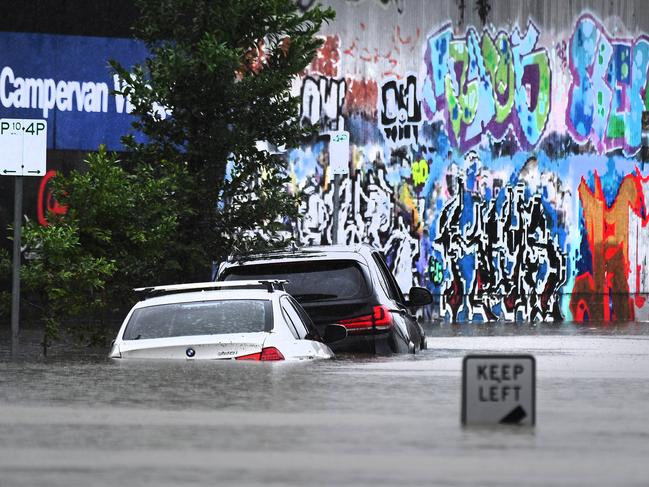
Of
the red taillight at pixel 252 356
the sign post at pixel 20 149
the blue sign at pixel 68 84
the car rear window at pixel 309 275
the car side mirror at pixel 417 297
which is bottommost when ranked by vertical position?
the red taillight at pixel 252 356

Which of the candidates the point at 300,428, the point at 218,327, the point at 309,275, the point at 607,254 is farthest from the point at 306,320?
the point at 607,254

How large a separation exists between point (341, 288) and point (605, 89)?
20.4 metres

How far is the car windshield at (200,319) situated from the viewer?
1455 centimetres

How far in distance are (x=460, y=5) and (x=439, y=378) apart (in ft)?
69.7

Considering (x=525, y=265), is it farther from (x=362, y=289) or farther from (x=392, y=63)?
(x=362, y=289)

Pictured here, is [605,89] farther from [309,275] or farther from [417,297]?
[309,275]

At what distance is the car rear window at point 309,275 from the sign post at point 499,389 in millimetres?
6898

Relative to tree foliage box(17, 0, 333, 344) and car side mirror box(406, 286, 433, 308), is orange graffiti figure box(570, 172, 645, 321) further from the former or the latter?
car side mirror box(406, 286, 433, 308)

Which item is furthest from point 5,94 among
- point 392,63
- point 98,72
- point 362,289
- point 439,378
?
point 439,378

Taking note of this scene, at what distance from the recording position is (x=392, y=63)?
3466 cm

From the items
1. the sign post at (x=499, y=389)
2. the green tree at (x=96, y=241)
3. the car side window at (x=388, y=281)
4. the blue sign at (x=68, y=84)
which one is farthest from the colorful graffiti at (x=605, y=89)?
the sign post at (x=499, y=389)

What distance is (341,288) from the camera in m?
17.2

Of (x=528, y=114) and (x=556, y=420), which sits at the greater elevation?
(x=528, y=114)

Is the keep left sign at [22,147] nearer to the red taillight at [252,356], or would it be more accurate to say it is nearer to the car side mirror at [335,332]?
the car side mirror at [335,332]
